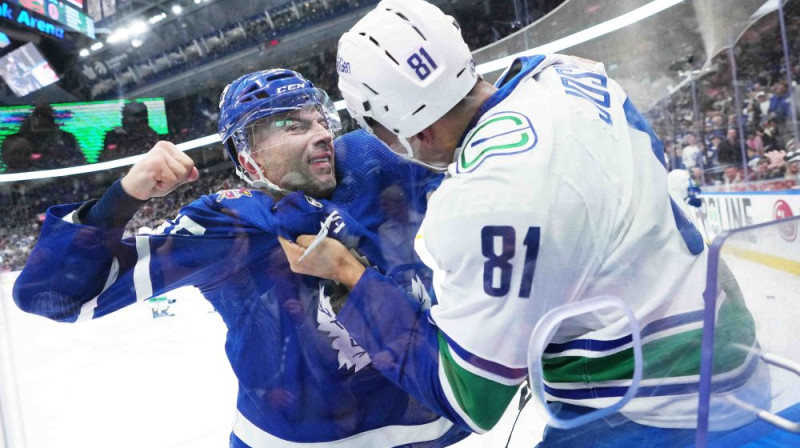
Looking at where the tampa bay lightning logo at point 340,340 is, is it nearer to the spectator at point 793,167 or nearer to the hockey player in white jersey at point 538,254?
the hockey player in white jersey at point 538,254

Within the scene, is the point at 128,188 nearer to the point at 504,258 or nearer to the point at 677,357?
the point at 504,258

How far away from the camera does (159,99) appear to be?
62cm

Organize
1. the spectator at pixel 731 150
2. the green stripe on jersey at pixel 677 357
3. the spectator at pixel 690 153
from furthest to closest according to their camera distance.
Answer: the spectator at pixel 731 150 → the spectator at pixel 690 153 → the green stripe on jersey at pixel 677 357

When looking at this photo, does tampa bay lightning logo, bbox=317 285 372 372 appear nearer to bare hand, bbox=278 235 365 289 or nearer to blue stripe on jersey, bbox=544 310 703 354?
bare hand, bbox=278 235 365 289

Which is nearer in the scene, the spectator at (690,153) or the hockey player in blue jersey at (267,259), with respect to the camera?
the hockey player in blue jersey at (267,259)

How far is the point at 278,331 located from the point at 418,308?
0.27m

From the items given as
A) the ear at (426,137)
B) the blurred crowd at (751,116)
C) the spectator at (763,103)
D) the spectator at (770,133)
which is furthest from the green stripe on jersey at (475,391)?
the spectator at (763,103)

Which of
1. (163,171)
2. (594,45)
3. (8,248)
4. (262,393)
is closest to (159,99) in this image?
(163,171)

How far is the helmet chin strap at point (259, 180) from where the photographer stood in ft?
2.36

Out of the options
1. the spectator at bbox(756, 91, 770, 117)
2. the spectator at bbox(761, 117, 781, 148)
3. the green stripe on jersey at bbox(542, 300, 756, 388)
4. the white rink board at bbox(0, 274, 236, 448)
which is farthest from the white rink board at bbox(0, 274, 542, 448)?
the spectator at bbox(756, 91, 770, 117)

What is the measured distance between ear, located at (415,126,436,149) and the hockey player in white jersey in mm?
17

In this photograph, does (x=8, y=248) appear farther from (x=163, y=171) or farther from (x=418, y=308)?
(x=418, y=308)

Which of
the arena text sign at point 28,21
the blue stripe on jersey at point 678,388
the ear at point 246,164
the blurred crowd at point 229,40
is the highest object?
the arena text sign at point 28,21

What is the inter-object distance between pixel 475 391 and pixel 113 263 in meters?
0.45
